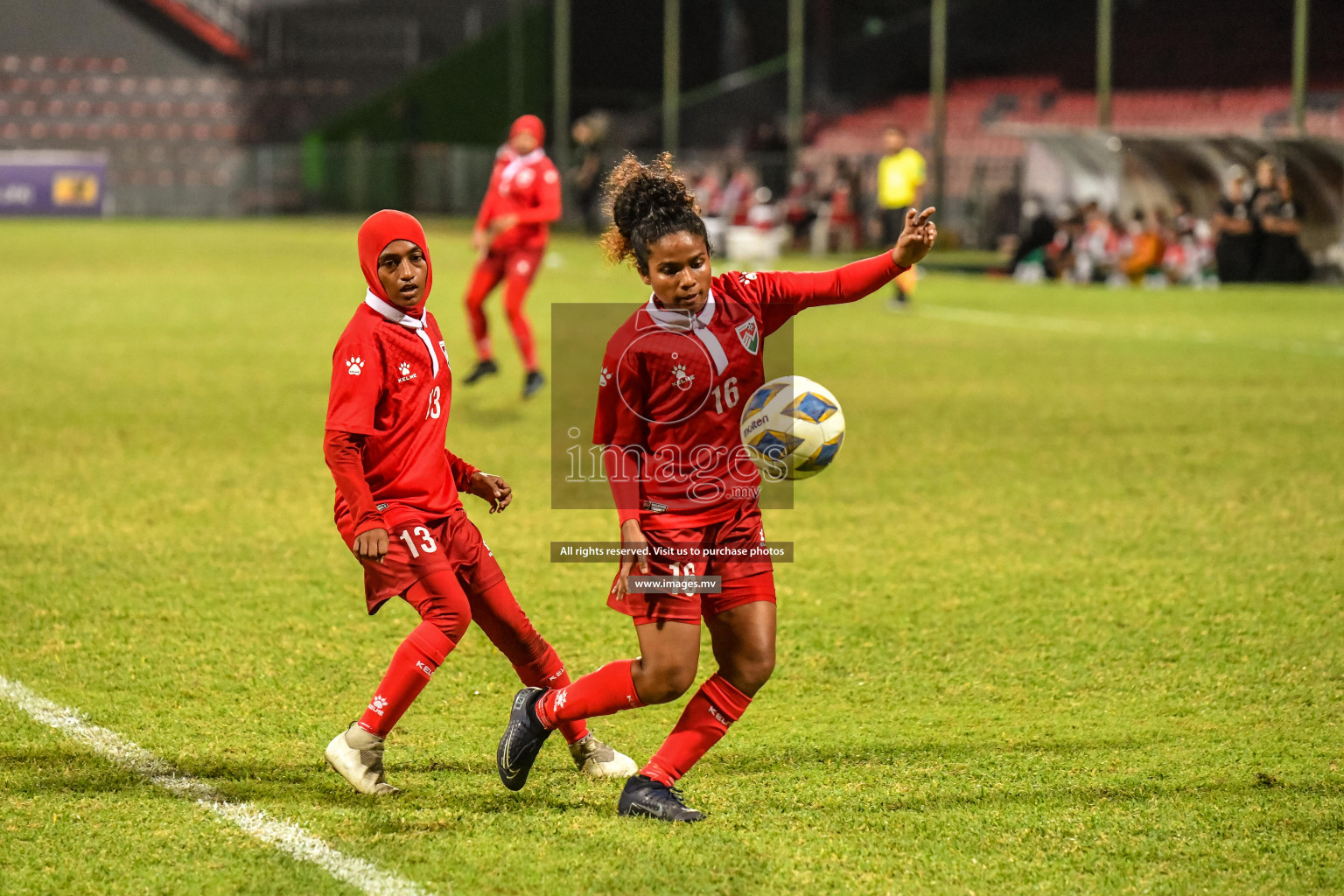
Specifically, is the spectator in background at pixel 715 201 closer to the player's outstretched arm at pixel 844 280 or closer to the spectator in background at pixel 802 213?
the spectator in background at pixel 802 213

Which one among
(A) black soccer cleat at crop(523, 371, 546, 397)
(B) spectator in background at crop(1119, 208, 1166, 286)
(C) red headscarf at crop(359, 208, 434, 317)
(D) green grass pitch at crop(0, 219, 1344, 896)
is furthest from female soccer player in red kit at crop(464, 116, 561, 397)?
(B) spectator in background at crop(1119, 208, 1166, 286)

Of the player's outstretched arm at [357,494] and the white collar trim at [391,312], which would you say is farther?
the white collar trim at [391,312]

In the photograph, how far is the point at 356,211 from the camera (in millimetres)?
47656

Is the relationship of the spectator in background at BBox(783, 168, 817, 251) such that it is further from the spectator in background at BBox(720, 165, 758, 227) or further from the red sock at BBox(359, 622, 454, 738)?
the red sock at BBox(359, 622, 454, 738)

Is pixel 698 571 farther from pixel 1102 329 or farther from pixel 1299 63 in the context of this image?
pixel 1299 63

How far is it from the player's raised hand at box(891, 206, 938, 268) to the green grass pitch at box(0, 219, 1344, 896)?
152 centimetres

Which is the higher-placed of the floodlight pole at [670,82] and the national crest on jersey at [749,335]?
the floodlight pole at [670,82]

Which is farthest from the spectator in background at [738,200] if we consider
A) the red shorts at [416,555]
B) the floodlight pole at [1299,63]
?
the red shorts at [416,555]

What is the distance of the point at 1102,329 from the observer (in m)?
17.9

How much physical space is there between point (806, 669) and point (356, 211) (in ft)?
144

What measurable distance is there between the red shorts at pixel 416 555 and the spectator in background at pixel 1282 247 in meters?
21.3

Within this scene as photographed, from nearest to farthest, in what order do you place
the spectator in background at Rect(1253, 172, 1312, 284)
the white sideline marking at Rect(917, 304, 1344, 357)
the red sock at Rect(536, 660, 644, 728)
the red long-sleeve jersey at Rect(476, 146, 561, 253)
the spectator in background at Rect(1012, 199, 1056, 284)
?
1. the red sock at Rect(536, 660, 644, 728)
2. the red long-sleeve jersey at Rect(476, 146, 561, 253)
3. the white sideline marking at Rect(917, 304, 1344, 357)
4. the spectator in background at Rect(1253, 172, 1312, 284)
5. the spectator in background at Rect(1012, 199, 1056, 284)

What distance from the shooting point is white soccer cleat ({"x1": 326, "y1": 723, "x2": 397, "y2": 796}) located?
4348 mm

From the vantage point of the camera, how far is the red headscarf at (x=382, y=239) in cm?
439
